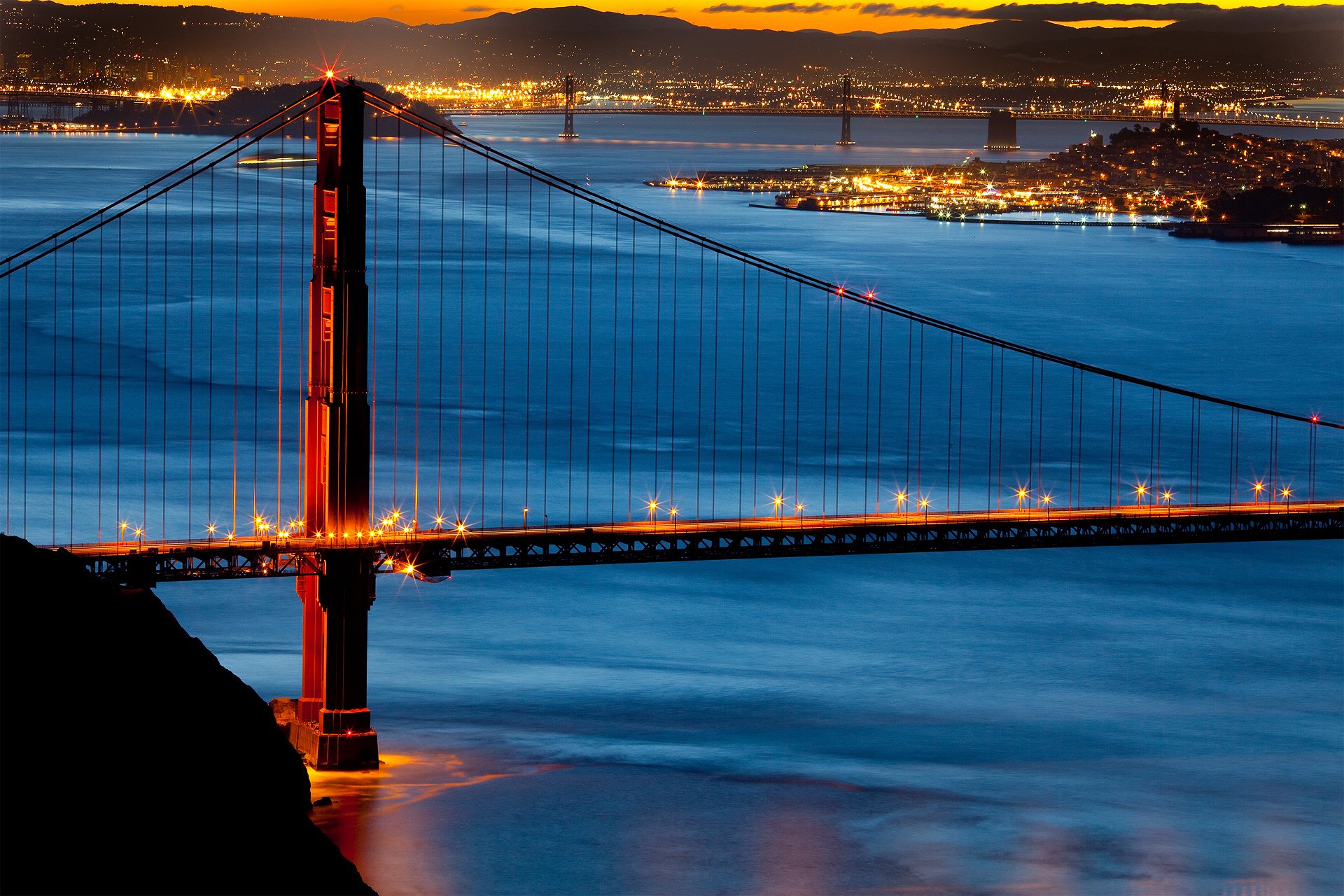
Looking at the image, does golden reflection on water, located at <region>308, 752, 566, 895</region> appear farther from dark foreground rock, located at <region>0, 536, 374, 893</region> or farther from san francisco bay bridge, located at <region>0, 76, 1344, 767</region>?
dark foreground rock, located at <region>0, 536, 374, 893</region>

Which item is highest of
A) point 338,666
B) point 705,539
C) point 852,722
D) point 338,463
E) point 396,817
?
point 338,463

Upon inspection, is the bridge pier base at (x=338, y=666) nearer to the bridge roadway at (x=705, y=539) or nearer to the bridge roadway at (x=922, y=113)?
the bridge roadway at (x=705, y=539)

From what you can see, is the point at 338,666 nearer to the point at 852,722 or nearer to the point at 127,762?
the point at 127,762

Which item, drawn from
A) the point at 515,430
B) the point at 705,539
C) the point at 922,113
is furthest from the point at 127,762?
the point at 922,113

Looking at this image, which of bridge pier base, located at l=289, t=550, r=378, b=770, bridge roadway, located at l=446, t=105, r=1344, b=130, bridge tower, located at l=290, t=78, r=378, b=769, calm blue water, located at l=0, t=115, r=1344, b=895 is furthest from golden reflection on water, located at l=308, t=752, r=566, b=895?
bridge roadway, located at l=446, t=105, r=1344, b=130

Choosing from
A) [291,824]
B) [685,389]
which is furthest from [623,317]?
[291,824]

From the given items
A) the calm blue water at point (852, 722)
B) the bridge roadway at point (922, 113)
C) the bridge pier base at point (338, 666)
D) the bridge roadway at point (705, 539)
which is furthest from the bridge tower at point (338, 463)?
the bridge roadway at point (922, 113)
